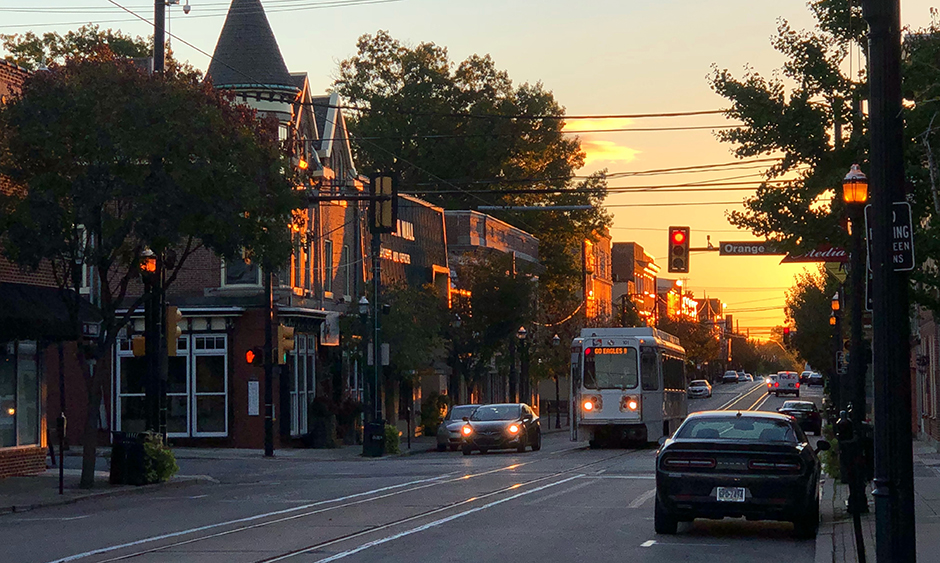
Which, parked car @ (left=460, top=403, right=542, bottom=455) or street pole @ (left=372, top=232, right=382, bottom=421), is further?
street pole @ (left=372, top=232, right=382, bottom=421)

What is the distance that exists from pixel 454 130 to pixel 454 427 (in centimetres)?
3873

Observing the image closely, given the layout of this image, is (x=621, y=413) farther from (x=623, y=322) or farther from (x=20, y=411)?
(x=623, y=322)

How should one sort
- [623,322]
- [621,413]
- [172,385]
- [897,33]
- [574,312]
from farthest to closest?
[623,322]
[574,312]
[172,385]
[621,413]
[897,33]

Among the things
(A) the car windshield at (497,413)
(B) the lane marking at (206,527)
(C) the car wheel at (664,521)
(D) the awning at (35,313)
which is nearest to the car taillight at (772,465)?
(C) the car wheel at (664,521)

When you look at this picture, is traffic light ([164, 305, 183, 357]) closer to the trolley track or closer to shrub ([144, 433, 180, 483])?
shrub ([144, 433, 180, 483])

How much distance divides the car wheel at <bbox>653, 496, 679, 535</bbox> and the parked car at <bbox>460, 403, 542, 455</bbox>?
21.7 m

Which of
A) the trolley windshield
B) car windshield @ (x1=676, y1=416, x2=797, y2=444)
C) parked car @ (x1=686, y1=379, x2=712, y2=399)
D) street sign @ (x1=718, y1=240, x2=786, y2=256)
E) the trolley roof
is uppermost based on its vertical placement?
street sign @ (x1=718, y1=240, x2=786, y2=256)

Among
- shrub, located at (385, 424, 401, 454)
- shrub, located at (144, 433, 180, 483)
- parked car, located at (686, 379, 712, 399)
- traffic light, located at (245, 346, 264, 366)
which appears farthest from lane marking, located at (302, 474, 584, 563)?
parked car, located at (686, 379, 712, 399)

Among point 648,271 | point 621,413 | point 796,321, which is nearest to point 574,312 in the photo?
point 796,321

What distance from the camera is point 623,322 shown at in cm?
7912

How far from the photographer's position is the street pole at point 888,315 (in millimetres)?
9141

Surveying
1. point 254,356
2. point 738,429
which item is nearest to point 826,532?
point 738,429

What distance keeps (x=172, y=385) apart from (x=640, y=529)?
2823 cm

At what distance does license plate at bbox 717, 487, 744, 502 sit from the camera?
591 inches
